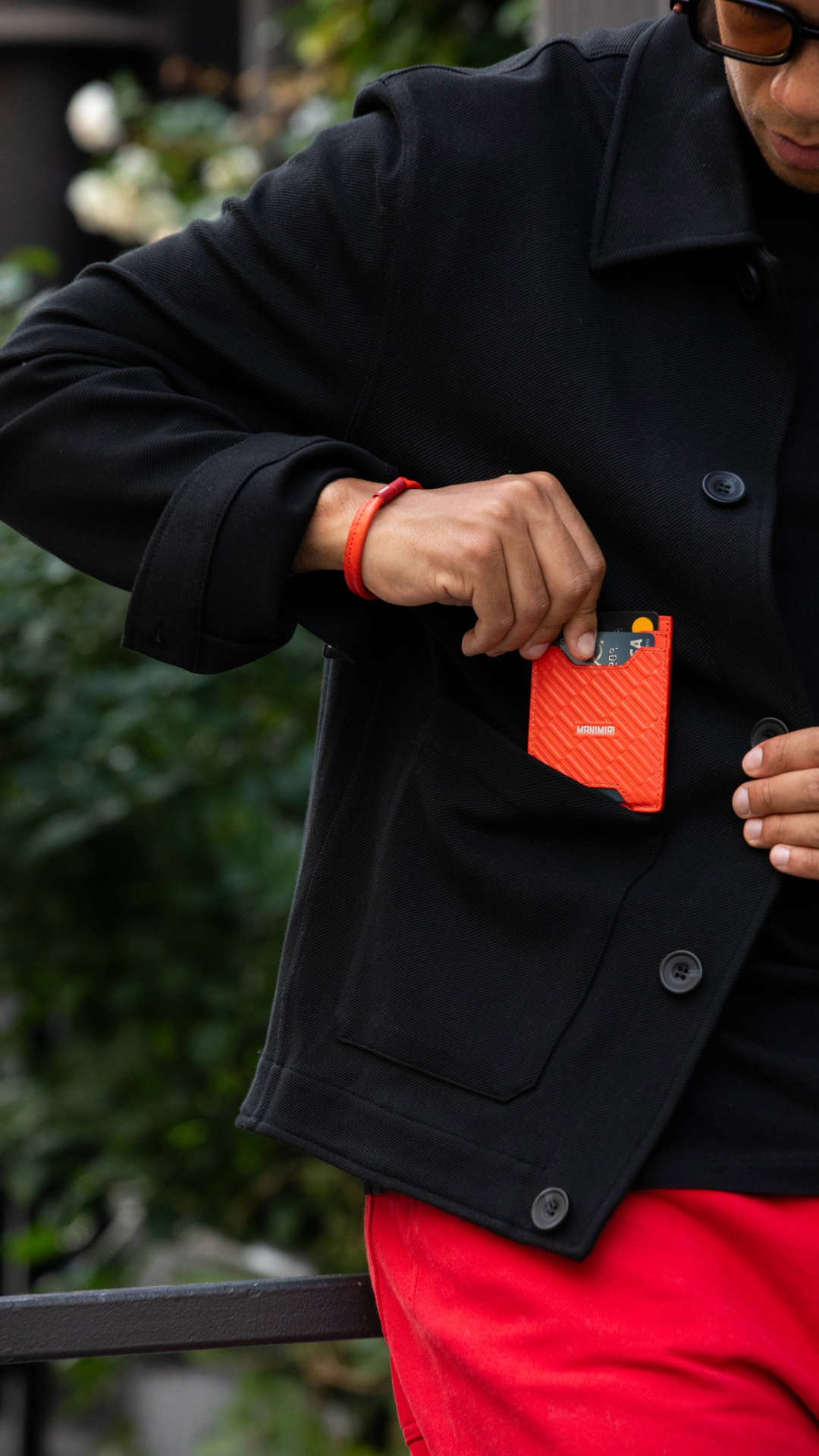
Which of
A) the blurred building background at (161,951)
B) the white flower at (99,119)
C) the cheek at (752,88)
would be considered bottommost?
the blurred building background at (161,951)

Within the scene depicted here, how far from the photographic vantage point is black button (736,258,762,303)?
1.30 meters

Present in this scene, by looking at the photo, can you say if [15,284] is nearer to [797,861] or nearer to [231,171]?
[231,171]

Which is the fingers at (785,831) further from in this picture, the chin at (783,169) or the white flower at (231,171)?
the white flower at (231,171)

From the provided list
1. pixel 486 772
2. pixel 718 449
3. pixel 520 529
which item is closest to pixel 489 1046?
pixel 486 772

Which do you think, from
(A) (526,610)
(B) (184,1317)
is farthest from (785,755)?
(B) (184,1317)

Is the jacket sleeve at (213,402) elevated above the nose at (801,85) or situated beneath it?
situated beneath

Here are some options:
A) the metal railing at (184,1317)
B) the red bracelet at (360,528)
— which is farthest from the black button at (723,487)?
the metal railing at (184,1317)

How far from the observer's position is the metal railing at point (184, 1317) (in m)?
1.50

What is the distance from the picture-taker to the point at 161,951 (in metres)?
3.02

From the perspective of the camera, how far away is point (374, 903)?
1323mm

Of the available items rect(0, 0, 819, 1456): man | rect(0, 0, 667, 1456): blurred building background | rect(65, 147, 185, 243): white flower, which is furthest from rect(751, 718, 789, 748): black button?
rect(65, 147, 185, 243): white flower

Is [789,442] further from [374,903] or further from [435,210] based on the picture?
[374,903]

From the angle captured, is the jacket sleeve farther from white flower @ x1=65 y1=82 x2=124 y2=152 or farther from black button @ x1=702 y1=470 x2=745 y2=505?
white flower @ x1=65 y1=82 x2=124 y2=152

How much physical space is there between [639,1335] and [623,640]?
544mm
